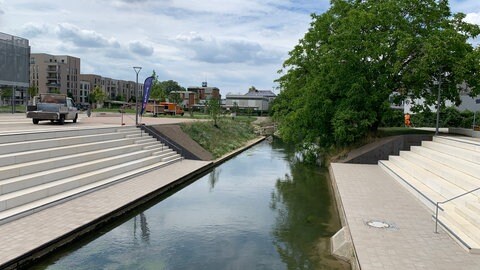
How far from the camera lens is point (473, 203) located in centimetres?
913

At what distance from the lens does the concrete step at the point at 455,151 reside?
12.3 m

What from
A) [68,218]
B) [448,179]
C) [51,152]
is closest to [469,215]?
[448,179]

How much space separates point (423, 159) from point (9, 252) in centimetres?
1462

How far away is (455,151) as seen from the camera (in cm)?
1434

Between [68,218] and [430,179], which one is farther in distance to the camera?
[430,179]

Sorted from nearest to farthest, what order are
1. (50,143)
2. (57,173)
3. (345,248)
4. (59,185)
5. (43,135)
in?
(345,248)
(59,185)
(57,173)
(50,143)
(43,135)

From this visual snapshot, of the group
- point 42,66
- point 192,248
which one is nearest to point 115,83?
point 42,66

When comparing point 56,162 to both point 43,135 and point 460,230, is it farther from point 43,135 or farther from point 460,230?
point 460,230

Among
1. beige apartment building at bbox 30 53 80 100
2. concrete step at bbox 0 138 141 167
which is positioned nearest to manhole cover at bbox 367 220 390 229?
concrete step at bbox 0 138 141 167

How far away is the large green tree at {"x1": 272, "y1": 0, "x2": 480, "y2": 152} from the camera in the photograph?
18875mm

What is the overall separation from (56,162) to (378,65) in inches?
625

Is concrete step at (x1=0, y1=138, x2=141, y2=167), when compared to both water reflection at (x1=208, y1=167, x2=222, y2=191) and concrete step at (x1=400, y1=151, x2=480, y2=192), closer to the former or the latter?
water reflection at (x1=208, y1=167, x2=222, y2=191)

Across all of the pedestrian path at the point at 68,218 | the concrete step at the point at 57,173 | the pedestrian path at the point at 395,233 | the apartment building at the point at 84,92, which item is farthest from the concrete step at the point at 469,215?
the apartment building at the point at 84,92

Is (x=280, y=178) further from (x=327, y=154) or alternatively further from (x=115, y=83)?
(x=115, y=83)
